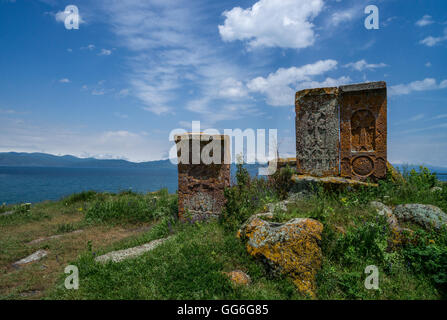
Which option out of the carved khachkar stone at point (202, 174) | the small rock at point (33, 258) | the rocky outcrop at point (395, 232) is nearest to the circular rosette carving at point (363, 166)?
the rocky outcrop at point (395, 232)

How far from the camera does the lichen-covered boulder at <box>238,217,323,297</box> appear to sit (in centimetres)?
365

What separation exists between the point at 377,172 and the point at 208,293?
6.19 m

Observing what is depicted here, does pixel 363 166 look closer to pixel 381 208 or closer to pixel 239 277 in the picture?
pixel 381 208

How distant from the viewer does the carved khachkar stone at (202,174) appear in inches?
261

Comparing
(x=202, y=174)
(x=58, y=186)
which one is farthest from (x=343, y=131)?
(x=58, y=186)

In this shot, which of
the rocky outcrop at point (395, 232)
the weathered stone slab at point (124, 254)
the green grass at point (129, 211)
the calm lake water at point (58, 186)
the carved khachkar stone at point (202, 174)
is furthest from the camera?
the calm lake water at point (58, 186)

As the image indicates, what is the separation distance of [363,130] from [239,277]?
598cm

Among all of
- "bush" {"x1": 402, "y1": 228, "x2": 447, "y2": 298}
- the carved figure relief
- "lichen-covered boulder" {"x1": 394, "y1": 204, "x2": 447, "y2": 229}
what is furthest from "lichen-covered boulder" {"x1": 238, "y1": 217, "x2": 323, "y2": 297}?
the carved figure relief

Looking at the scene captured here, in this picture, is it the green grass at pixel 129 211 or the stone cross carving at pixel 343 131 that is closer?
the stone cross carving at pixel 343 131

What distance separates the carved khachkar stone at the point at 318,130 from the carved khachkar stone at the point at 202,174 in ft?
8.75

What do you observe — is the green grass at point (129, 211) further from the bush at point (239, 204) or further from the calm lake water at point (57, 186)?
the calm lake water at point (57, 186)

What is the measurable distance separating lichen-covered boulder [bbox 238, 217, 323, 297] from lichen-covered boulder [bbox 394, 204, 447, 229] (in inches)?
87.8
